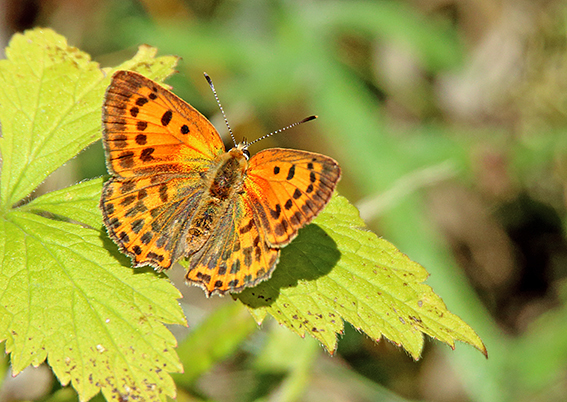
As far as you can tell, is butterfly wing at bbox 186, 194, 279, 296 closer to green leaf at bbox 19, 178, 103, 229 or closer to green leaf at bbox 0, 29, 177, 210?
green leaf at bbox 19, 178, 103, 229

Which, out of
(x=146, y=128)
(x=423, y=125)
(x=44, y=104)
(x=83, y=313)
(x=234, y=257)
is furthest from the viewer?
(x=423, y=125)

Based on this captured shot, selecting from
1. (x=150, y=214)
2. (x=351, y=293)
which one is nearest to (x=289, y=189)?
(x=351, y=293)

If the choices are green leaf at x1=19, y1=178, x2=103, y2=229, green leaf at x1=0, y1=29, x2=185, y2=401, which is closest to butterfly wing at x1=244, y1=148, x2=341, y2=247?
green leaf at x1=0, y1=29, x2=185, y2=401

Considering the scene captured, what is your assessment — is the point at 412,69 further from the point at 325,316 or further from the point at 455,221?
the point at 325,316

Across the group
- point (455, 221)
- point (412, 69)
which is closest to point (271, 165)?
point (455, 221)

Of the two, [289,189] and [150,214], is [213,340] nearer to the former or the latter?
[150,214]
